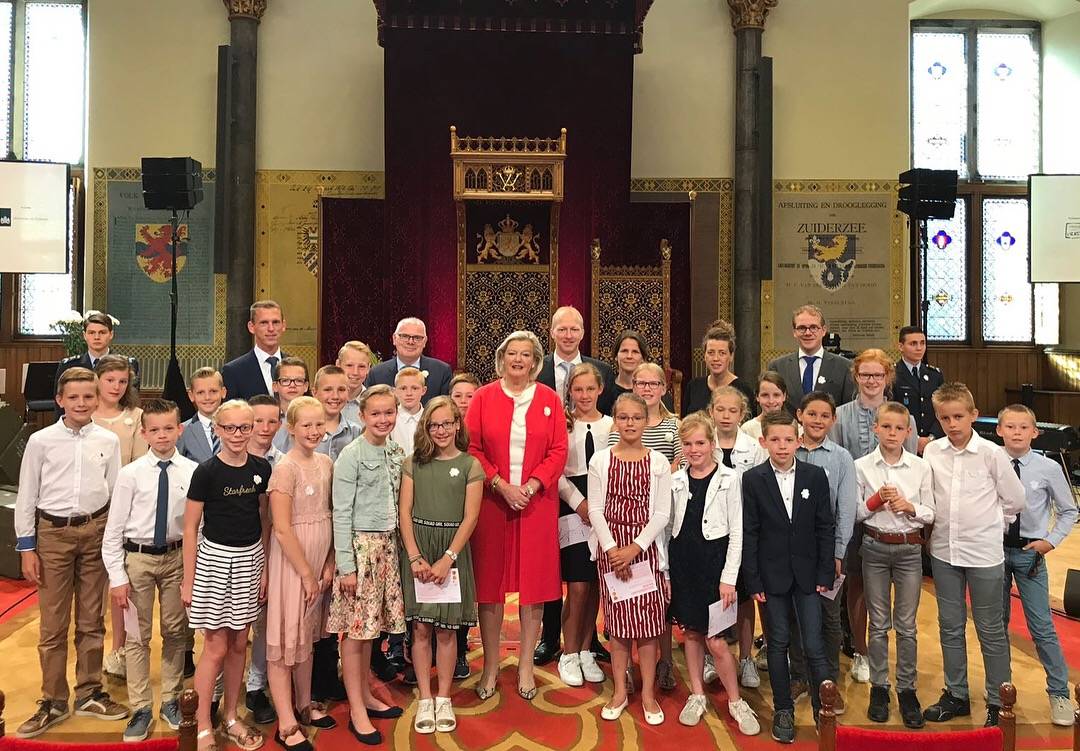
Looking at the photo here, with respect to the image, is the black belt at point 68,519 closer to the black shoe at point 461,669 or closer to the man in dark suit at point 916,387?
the black shoe at point 461,669

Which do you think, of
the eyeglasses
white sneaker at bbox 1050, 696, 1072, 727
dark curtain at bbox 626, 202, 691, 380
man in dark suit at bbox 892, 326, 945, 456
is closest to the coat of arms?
dark curtain at bbox 626, 202, 691, 380

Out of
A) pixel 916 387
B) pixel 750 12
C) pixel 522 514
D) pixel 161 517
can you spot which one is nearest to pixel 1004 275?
pixel 750 12

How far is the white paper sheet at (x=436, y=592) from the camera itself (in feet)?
10.7

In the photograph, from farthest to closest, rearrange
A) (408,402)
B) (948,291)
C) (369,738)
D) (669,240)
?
(948,291) < (669,240) < (408,402) < (369,738)

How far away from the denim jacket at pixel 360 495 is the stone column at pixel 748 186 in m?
6.53

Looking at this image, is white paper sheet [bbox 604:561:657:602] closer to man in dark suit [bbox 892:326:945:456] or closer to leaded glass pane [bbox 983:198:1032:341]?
man in dark suit [bbox 892:326:945:456]

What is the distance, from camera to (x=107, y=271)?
9.07m

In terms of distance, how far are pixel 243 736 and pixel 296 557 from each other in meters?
0.72

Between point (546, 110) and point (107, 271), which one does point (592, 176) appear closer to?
point (546, 110)

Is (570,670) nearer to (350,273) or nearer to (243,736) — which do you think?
(243,736)

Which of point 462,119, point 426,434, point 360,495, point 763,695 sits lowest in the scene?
point 763,695

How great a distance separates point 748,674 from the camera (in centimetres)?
374

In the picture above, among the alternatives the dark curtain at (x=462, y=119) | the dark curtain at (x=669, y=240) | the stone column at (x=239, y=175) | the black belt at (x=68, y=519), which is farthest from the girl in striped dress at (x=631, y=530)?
the stone column at (x=239, y=175)

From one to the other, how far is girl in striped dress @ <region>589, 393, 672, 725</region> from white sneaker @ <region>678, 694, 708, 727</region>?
93 mm
